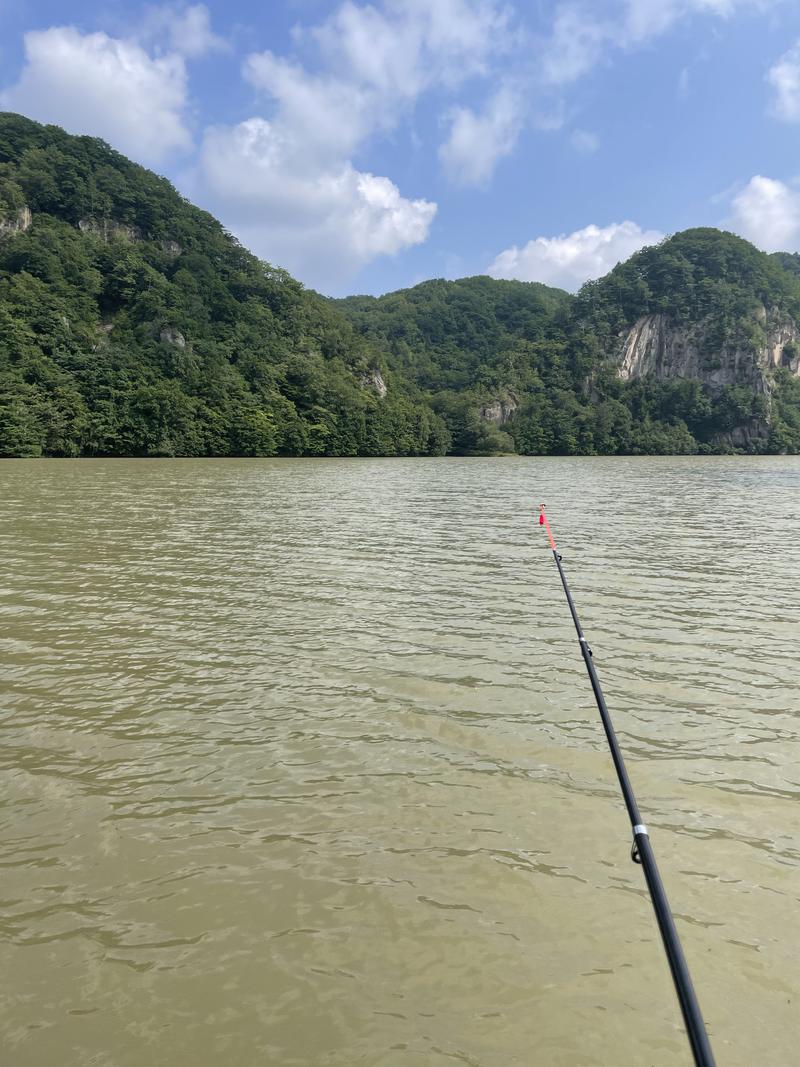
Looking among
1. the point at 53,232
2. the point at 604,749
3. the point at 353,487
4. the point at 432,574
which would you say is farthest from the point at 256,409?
the point at 604,749

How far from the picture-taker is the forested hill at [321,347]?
77.2 metres

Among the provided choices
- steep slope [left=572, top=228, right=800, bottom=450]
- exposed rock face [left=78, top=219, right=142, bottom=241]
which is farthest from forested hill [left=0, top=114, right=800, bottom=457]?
steep slope [left=572, top=228, right=800, bottom=450]

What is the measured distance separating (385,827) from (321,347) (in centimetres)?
12006

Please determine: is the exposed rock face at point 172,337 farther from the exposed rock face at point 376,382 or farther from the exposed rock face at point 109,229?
the exposed rock face at point 109,229

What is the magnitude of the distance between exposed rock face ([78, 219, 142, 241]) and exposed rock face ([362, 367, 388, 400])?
48.0 meters

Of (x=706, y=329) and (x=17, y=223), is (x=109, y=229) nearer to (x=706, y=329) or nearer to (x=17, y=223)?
(x=17, y=223)

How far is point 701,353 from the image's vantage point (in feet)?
530

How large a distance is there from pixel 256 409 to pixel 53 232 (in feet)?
157

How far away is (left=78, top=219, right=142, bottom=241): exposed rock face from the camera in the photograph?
11484 cm

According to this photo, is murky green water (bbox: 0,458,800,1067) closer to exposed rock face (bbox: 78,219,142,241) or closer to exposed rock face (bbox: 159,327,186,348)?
exposed rock face (bbox: 159,327,186,348)

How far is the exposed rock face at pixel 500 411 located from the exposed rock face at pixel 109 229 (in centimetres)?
7103

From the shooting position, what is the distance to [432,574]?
40.0ft

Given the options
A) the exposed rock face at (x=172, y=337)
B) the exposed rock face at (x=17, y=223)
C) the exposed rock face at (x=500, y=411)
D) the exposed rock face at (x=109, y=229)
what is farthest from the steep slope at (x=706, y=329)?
the exposed rock face at (x=17, y=223)

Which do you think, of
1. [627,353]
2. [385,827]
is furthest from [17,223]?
[627,353]
